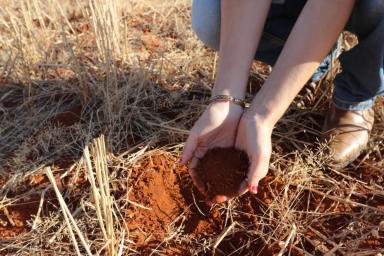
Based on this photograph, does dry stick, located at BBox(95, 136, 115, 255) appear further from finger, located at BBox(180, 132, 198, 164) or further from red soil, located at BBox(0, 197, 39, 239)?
red soil, located at BBox(0, 197, 39, 239)

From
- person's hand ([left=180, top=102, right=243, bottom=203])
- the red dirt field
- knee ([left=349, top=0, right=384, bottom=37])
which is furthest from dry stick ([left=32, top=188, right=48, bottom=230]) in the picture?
knee ([left=349, top=0, right=384, bottom=37])

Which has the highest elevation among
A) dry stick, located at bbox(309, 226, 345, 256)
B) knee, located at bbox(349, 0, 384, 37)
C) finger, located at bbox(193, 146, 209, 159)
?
knee, located at bbox(349, 0, 384, 37)

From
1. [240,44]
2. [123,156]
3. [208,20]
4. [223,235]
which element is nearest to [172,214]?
[223,235]

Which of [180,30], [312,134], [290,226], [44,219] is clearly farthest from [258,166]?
[180,30]

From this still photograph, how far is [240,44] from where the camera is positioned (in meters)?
1.15

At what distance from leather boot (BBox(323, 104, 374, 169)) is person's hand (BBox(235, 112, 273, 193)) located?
38cm

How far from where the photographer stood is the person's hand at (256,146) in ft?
3.45

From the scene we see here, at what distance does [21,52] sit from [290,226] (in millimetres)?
1218

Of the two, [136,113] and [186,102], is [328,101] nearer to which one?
[186,102]

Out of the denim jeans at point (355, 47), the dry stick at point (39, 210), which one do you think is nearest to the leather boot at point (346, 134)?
the denim jeans at point (355, 47)

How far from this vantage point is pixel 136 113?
5.19ft

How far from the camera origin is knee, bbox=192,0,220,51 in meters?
1.41

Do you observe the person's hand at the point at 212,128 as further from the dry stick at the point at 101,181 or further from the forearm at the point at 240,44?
the dry stick at the point at 101,181

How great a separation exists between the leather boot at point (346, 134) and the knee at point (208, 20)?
46 centimetres
